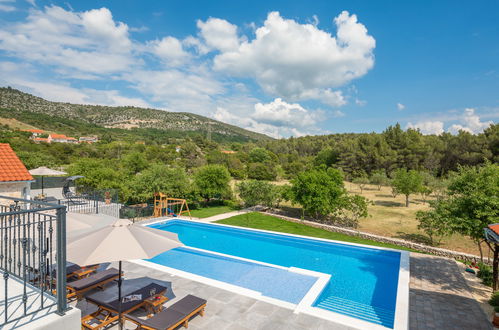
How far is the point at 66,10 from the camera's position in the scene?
13102mm

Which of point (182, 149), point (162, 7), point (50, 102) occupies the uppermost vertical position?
point (50, 102)

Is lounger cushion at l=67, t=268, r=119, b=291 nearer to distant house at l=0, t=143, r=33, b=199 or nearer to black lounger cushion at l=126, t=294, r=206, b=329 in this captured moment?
black lounger cushion at l=126, t=294, r=206, b=329

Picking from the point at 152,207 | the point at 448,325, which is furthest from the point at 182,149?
the point at 448,325

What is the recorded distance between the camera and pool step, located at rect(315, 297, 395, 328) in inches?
259

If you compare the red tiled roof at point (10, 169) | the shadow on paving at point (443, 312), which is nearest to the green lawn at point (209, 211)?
the red tiled roof at point (10, 169)

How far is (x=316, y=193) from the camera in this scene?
661 inches

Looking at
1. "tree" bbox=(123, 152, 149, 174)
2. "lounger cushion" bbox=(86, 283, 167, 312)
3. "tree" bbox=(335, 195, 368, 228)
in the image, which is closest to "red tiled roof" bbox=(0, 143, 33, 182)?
"lounger cushion" bbox=(86, 283, 167, 312)

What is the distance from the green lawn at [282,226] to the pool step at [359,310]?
6.07 metres

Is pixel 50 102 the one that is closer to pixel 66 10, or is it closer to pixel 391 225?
pixel 66 10

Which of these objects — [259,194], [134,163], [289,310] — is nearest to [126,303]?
[289,310]

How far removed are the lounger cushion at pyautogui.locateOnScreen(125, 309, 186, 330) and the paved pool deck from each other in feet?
1.66

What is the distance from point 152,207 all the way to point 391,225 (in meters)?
15.4

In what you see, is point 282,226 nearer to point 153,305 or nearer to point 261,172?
point 153,305

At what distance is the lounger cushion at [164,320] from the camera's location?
4848 millimetres
